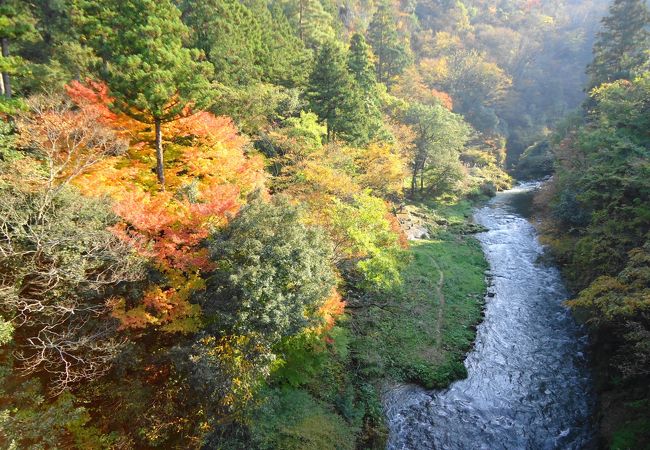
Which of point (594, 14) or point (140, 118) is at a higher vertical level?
point (594, 14)

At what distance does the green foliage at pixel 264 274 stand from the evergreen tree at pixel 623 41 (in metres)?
40.9

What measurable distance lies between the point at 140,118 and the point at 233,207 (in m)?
6.92

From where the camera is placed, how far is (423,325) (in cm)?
1952

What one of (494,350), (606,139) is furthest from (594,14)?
(494,350)

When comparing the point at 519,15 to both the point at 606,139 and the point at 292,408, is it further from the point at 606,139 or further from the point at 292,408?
the point at 292,408

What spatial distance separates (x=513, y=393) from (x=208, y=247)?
14.2 metres

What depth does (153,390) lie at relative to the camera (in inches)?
444

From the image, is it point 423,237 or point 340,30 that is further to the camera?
point 340,30

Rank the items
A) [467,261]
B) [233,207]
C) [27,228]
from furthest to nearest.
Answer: [467,261], [233,207], [27,228]

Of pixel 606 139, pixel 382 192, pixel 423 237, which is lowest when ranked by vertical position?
pixel 423 237

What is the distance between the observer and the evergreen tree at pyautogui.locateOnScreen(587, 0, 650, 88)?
35.7 metres

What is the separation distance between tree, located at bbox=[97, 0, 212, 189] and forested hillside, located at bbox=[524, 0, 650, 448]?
764 inches

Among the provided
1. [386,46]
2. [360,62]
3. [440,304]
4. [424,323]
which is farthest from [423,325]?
[386,46]

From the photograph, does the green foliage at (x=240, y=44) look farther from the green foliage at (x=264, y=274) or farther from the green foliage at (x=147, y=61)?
the green foliage at (x=264, y=274)
